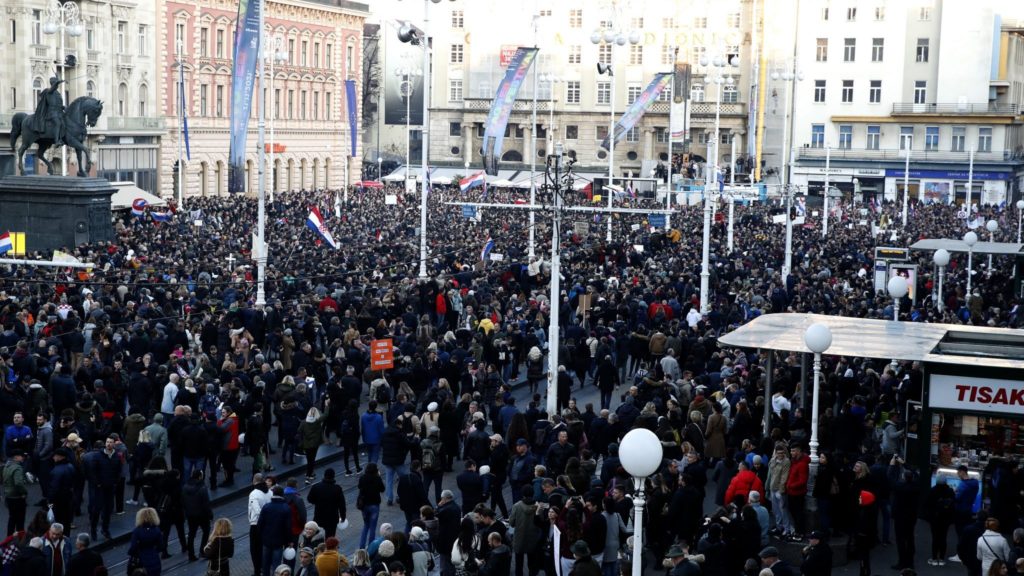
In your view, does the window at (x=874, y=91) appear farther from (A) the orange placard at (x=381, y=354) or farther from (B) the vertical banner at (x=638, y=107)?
(A) the orange placard at (x=381, y=354)

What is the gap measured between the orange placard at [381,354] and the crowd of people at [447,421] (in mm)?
323

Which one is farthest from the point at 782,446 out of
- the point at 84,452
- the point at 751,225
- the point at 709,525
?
the point at 751,225

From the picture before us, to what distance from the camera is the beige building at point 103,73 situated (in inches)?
2459

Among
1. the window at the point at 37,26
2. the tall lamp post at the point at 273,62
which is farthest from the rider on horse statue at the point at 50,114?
the tall lamp post at the point at 273,62

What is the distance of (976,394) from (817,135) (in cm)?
7395

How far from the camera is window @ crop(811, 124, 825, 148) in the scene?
294 ft

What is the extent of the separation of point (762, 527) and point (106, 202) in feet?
112

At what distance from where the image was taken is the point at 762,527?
52.5 feet


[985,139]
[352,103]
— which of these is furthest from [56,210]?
[985,139]

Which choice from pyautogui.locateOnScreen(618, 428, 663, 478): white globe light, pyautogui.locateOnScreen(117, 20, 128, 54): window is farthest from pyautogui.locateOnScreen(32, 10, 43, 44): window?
pyautogui.locateOnScreen(618, 428, 663, 478): white globe light

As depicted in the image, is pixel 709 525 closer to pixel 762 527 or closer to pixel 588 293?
pixel 762 527

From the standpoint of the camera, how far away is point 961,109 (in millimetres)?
86875

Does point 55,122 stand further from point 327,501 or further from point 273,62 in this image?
point 327,501

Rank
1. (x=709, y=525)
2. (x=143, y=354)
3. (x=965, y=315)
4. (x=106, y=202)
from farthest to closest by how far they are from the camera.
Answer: (x=106, y=202), (x=965, y=315), (x=143, y=354), (x=709, y=525)
